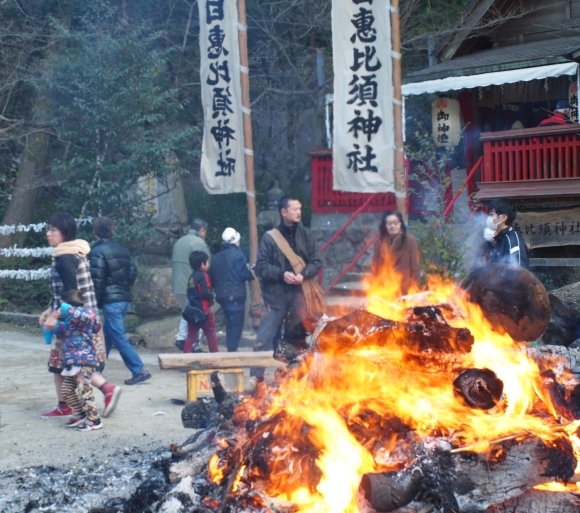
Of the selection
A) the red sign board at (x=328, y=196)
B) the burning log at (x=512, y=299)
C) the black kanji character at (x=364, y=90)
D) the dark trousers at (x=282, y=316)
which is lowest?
the dark trousers at (x=282, y=316)

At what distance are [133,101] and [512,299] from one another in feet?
35.1

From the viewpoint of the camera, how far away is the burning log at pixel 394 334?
5047 millimetres

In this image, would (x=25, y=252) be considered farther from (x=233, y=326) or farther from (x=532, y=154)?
(x=532, y=154)

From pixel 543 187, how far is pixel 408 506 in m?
9.60

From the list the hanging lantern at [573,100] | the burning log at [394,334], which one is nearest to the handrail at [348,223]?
the hanging lantern at [573,100]

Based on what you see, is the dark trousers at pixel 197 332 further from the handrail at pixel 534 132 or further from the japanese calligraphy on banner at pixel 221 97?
the handrail at pixel 534 132

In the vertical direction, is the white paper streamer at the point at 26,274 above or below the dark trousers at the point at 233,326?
above

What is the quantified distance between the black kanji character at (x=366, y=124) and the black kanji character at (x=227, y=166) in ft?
8.31

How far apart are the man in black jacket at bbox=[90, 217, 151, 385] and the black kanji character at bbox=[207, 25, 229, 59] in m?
4.68

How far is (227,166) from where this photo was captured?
13.5 metres

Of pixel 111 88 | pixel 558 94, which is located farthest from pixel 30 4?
pixel 558 94

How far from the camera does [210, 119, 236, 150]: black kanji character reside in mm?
13422

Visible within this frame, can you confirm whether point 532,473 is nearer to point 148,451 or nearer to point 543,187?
point 148,451

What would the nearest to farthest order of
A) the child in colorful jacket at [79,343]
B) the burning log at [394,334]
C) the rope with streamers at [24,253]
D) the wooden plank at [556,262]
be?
1. the burning log at [394,334]
2. the child in colorful jacket at [79,343]
3. the wooden plank at [556,262]
4. the rope with streamers at [24,253]
